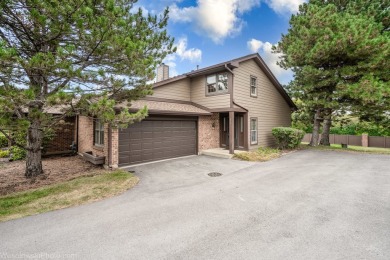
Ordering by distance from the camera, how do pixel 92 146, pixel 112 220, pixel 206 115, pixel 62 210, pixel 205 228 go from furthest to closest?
pixel 206 115, pixel 92 146, pixel 62 210, pixel 112 220, pixel 205 228

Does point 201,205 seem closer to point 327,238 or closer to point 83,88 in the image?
point 327,238

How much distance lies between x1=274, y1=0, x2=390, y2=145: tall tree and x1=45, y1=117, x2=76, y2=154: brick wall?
15.2m

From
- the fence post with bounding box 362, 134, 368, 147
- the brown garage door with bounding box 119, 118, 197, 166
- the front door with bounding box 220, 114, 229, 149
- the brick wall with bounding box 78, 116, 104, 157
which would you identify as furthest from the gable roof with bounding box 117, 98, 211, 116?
the fence post with bounding box 362, 134, 368, 147

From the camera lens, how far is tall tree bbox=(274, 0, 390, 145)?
10.9 metres

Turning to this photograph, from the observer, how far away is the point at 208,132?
12555 mm

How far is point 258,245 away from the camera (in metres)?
3.11

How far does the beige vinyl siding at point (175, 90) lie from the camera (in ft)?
39.1

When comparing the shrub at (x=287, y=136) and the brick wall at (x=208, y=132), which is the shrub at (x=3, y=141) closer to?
the brick wall at (x=208, y=132)

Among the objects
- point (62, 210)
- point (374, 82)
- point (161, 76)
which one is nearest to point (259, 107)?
point (374, 82)

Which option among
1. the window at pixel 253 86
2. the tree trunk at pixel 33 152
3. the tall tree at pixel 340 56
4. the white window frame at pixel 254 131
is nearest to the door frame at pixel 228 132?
the white window frame at pixel 254 131

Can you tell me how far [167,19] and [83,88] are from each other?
4.23 m

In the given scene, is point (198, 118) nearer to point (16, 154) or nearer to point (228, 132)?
point (228, 132)

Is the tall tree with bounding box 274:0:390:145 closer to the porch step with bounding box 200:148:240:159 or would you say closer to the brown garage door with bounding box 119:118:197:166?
the porch step with bounding box 200:148:240:159

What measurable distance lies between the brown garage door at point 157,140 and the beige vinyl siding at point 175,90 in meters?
2.21
